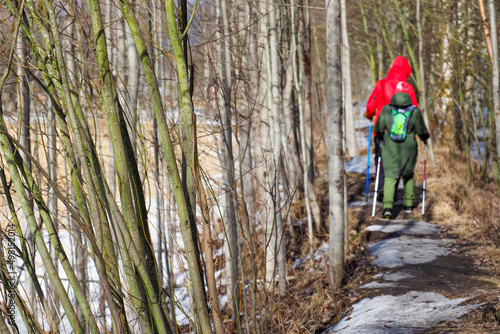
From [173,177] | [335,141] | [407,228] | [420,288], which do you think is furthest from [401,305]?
[407,228]

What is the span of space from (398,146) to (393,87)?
905 millimetres

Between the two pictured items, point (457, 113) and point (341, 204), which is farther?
point (457, 113)

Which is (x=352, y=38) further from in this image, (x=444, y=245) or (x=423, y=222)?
(x=444, y=245)

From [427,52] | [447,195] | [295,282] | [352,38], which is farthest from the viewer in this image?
[352,38]

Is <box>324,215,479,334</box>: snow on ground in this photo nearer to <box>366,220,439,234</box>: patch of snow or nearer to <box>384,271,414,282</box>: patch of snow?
<box>384,271,414,282</box>: patch of snow

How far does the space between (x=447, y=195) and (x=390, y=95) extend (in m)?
2.46

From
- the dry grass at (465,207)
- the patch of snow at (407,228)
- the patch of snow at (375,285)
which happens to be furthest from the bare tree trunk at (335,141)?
the patch of snow at (407,228)

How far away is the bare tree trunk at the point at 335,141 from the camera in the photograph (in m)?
4.76

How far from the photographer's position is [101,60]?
96.2 inches

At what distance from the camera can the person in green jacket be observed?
6.91m

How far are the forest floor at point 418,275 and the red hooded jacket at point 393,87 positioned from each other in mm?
1856

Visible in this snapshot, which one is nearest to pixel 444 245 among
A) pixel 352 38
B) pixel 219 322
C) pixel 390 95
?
pixel 390 95

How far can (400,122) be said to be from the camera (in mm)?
6949

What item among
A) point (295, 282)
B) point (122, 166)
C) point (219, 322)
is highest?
point (122, 166)
